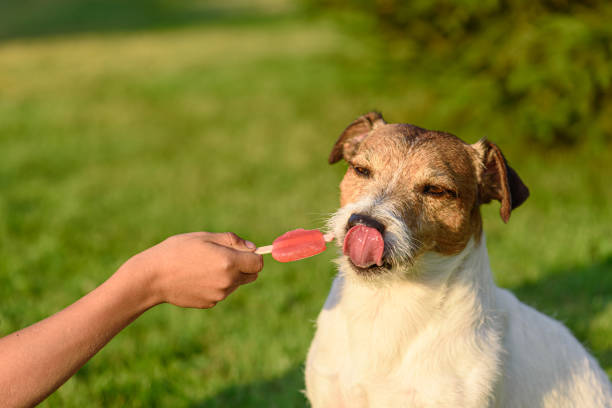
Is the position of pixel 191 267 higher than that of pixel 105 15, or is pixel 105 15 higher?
pixel 191 267

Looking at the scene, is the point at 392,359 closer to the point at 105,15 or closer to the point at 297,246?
the point at 297,246

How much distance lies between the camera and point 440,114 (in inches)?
368

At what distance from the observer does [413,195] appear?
331 cm

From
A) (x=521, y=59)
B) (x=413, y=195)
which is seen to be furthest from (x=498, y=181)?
(x=521, y=59)

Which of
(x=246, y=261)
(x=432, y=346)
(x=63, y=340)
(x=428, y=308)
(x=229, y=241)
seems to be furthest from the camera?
(x=428, y=308)

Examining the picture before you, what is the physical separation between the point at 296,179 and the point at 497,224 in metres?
3.27

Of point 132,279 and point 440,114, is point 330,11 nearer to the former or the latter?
point 440,114

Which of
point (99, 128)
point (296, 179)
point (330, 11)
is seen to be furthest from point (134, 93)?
point (296, 179)

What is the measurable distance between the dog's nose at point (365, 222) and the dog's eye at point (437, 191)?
55cm

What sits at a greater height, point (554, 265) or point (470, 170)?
point (470, 170)

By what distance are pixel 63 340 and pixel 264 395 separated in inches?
90.0

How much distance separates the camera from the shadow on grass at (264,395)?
429cm

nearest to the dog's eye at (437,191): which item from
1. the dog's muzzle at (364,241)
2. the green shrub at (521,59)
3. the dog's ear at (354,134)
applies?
the dog's muzzle at (364,241)

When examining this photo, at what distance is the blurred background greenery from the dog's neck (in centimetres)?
148
